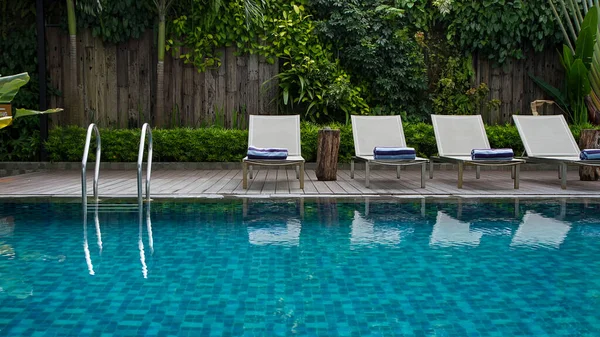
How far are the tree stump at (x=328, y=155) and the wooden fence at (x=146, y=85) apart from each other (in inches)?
126

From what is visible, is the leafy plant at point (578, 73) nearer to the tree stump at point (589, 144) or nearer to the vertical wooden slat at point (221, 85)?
the tree stump at point (589, 144)

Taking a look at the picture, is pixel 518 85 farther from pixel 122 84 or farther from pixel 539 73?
pixel 122 84

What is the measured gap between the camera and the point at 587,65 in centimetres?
1151

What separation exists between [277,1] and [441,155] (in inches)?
196

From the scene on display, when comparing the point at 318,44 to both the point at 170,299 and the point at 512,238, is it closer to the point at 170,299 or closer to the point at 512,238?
the point at 512,238

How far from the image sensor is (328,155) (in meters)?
8.94

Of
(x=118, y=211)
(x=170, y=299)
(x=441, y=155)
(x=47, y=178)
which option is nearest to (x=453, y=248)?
(x=170, y=299)

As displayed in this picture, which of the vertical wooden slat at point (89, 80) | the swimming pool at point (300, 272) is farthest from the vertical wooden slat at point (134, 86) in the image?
the swimming pool at point (300, 272)

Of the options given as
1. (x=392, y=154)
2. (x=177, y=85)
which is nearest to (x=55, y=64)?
(x=177, y=85)

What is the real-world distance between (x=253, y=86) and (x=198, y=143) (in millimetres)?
1798

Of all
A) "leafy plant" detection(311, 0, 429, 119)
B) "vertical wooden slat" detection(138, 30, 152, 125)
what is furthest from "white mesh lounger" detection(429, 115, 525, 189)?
"vertical wooden slat" detection(138, 30, 152, 125)

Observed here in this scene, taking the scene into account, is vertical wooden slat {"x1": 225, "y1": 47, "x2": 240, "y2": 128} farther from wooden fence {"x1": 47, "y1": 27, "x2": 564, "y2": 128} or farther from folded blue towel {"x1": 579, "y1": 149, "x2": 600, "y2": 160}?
folded blue towel {"x1": 579, "y1": 149, "x2": 600, "y2": 160}

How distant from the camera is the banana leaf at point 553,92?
39.3 feet

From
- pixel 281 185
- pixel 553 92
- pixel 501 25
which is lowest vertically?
pixel 281 185
